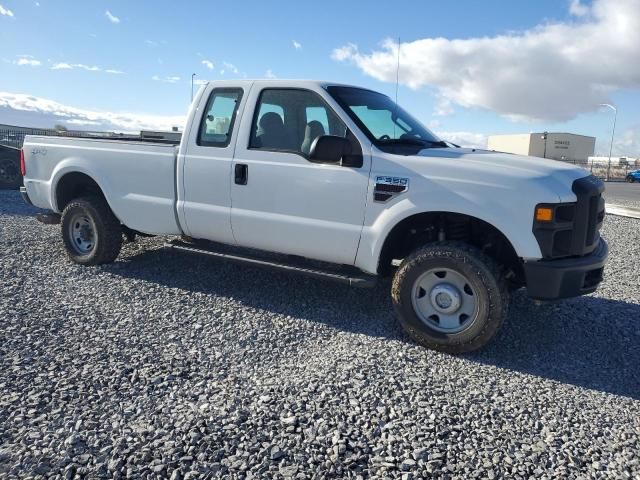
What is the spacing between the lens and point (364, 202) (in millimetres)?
4125

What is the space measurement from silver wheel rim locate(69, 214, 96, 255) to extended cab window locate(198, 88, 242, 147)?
201 centimetres

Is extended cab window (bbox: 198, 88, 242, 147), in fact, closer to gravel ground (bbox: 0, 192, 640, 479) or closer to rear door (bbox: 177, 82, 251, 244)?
rear door (bbox: 177, 82, 251, 244)

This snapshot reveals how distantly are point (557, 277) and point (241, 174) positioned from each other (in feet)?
9.23

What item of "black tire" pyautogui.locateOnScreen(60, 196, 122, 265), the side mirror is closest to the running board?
"black tire" pyautogui.locateOnScreen(60, 196, 122, 265)

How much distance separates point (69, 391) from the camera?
122 inches

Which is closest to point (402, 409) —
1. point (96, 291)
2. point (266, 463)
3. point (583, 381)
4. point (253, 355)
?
point (266, 463)

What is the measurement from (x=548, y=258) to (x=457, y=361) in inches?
40.5

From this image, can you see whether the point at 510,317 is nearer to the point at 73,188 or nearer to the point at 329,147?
the point at 329,147

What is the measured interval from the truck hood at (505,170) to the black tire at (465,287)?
23.1 inches

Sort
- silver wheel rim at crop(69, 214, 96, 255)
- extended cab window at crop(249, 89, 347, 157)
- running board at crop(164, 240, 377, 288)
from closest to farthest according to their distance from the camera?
running board at crop(164, 240, 377, 288), extended cab window at crop(249, 89, 347, 157), silver wheel rim at crop(69, 214, 96, 255)

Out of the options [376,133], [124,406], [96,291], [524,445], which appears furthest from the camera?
[96,291]

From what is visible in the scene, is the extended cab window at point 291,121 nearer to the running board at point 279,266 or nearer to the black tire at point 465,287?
the running board at point 279,266

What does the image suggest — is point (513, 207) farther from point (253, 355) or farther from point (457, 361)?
point (253, 355)

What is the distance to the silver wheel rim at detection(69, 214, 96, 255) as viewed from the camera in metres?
5.90
